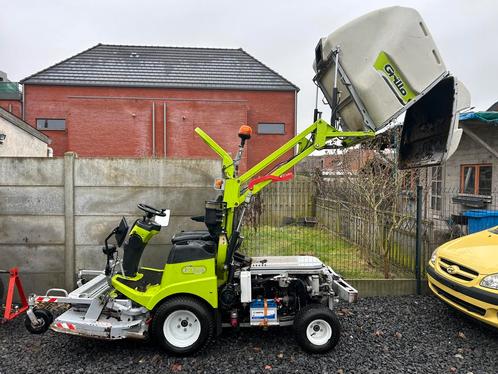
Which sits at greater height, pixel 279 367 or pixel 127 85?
pixel 127 85

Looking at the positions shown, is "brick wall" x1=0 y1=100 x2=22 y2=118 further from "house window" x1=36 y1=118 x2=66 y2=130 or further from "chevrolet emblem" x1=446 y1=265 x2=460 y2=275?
"chevrolet emblem" x1=446 y1=265 x2=460 y2=275

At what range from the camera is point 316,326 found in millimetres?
3949

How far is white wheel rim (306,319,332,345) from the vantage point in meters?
3.89

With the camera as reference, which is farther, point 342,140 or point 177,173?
point 177,173

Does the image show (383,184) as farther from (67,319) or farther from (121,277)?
(67,319)

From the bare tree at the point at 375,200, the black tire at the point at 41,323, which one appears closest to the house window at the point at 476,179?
the bare tree at the point at 375,200

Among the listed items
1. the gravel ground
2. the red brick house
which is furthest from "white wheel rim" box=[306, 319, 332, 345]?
the red brick house

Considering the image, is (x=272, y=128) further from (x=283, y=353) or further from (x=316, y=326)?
(x=283, y=353)

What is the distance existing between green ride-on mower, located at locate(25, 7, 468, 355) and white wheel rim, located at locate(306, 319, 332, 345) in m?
0.01

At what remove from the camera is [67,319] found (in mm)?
3781

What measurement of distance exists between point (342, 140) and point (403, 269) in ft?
11.5

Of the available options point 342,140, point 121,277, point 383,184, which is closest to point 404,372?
point 342,140

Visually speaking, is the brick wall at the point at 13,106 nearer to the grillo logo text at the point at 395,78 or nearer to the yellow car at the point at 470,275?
the grillo logo text at the point at 395,78

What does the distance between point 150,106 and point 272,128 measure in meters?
7.35
